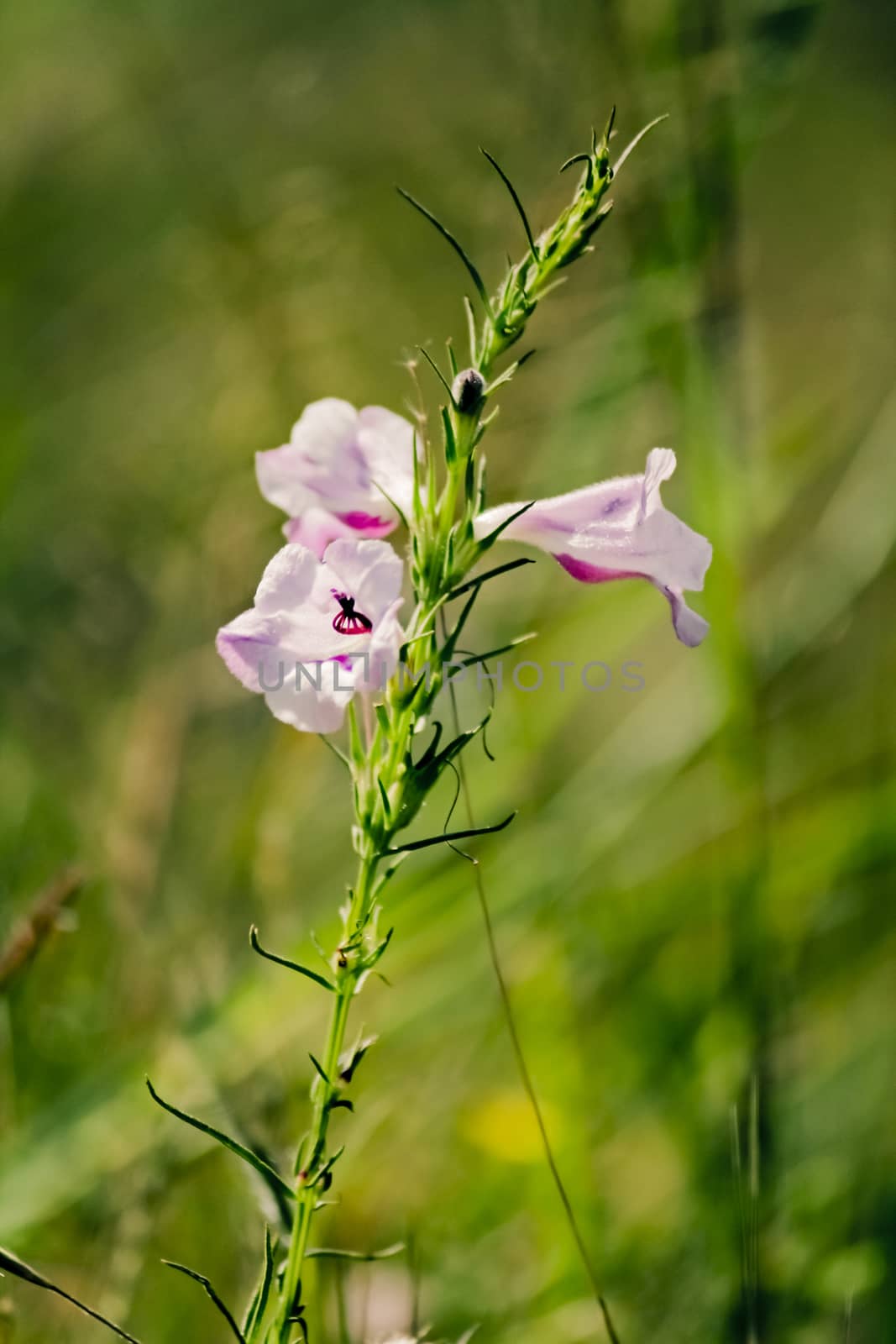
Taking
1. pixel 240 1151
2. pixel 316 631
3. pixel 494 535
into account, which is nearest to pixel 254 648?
pixel 316 631

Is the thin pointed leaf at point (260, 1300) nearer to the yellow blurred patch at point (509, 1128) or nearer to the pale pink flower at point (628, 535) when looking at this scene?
the pale pink flower at point (628, 535)

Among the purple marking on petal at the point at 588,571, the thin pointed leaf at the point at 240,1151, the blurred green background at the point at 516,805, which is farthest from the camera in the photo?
the blurred green background at the point at 516,805

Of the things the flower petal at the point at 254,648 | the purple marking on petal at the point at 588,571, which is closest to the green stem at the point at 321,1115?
the flower petal at the point at 254,648

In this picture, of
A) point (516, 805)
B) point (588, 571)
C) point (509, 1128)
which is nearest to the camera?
point (588, 571)

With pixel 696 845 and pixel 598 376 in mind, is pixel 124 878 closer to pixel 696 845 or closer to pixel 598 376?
pixel 696 845

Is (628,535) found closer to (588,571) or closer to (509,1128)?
(588,571)

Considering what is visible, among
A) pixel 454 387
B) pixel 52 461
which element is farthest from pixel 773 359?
pixel 454 387

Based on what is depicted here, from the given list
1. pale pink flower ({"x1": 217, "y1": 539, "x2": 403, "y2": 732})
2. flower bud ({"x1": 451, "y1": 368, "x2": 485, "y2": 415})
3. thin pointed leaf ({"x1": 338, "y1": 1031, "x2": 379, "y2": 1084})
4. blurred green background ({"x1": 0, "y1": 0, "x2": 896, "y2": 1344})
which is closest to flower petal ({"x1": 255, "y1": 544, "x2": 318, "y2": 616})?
pale pink flower ({"x1": 217, "y1": 539, "x2": 403, "y2": 732})
